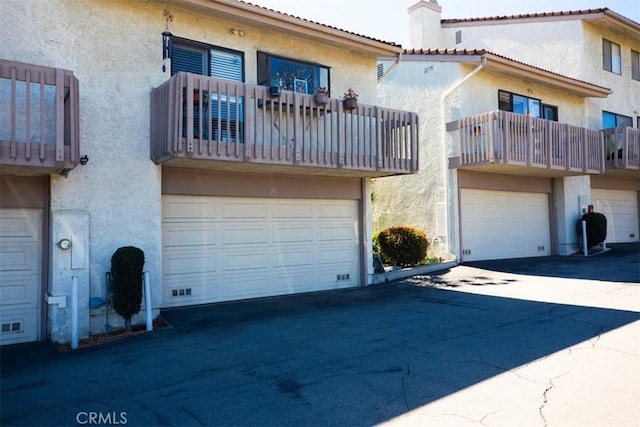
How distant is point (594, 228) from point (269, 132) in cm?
1254

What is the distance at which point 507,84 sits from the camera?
15.0 meters

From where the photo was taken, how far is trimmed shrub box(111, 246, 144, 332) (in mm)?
7316

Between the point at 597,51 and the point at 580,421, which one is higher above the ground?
the point at 597,51

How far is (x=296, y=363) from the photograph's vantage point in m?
5.63

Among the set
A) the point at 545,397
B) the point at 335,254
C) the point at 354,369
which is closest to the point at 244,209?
the point at 335,254

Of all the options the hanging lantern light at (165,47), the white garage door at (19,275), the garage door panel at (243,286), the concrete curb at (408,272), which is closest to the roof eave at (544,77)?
the concrete curb at (408,272)

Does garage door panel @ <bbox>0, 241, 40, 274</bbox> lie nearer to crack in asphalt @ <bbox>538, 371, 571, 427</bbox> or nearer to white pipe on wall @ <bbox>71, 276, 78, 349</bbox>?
white pipe on wall @ <bbox>71, 276, 78, 349</bbox>

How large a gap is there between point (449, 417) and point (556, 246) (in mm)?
14449

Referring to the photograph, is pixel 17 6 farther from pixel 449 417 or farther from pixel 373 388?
pixel 449 417

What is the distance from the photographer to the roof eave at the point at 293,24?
8.73 metres

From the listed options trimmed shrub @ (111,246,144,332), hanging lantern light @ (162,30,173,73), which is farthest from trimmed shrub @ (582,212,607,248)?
trimmed shrub @ (111,246,144,332)

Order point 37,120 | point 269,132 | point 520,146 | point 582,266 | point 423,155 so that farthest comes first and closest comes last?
point 423,155
point 582,266
point 520,146
point 269,132
point 37,120

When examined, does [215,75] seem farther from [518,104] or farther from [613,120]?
[613,120]

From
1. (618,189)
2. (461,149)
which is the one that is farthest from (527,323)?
(618,189)
